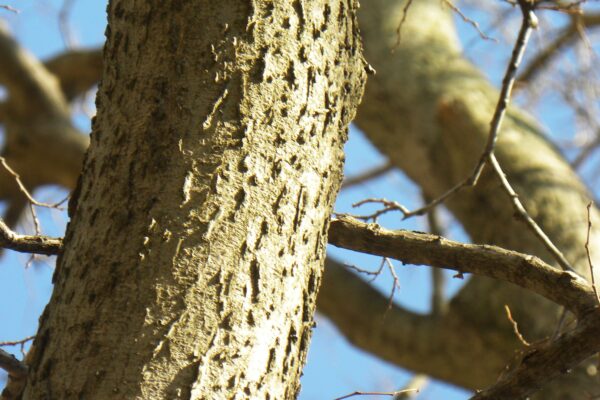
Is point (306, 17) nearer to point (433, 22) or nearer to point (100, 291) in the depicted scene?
point (100, 291)

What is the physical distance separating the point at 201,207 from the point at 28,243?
0.34 metres

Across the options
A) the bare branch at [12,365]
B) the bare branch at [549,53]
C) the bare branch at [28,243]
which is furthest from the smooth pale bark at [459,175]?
the bare branch at [12,365]

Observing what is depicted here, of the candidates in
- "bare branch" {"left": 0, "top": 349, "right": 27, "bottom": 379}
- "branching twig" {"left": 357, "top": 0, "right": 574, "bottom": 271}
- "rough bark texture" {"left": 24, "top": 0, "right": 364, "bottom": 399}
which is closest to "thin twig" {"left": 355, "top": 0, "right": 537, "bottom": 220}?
"branching twig" {"left": 357, "top": 0, "right": 574, "bottom": 271}

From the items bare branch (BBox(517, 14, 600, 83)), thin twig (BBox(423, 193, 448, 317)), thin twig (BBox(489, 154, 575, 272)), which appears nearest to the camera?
thin twig (BBox(489, 154, 575, 272))

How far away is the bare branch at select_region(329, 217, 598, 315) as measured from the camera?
1.22 m

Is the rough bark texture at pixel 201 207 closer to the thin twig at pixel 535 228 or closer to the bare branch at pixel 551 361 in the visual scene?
the bare branch at pixel 551 361

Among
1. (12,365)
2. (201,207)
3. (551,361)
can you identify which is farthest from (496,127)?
(12,365)

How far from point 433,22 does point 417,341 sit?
5.43ft

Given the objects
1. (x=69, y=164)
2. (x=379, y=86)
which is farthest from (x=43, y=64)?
(x=379, y=86)

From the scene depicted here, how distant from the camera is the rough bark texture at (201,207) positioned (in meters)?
1.04

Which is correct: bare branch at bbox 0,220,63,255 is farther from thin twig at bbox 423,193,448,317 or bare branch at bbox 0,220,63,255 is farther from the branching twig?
thin twig at bbox 423,193,448,317

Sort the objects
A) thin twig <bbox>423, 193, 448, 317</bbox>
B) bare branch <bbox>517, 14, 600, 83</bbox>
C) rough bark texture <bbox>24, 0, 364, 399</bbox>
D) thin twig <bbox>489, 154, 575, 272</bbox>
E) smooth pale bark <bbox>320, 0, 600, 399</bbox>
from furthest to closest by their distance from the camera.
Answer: bare branch <bbox>517, 14, 600, 83</bbox>
thin twig <bbox>423, 193, 448, 317</bbox>
smooth pale bark <bbox>320, 0, 600, 399</bbox>
thin twig <bbox>489, 154, 575, 272</bbox>
rough bark texture <bbox>24, 0, 364, 399</bbox>

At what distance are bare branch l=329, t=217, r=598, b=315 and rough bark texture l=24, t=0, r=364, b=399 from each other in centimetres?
12

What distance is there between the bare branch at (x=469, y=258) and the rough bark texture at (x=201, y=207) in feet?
0.41
